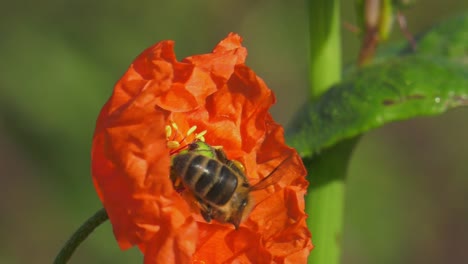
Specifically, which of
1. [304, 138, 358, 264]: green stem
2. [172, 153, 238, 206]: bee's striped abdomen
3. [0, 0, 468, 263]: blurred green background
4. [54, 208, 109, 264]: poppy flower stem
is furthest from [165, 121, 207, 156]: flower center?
[0, 0, 468, 263]: blurred green background

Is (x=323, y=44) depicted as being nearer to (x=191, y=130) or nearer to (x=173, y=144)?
(x=191, y=130)

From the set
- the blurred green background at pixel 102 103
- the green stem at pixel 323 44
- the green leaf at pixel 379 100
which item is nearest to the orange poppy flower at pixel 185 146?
the green leaf at pixel 379 100

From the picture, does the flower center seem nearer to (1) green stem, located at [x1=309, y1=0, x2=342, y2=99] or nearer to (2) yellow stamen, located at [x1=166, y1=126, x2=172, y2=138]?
(2) yellow stamen, located at [x1=166, y1=126, x2=172, y2=138]

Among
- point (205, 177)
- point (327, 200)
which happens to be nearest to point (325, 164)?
point (327, 200)

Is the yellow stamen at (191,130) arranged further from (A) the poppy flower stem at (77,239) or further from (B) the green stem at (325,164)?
(B) the green stem at (325,164)

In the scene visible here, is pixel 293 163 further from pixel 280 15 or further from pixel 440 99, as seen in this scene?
pixel 280 15

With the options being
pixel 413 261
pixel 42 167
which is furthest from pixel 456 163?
pixel 42 167
